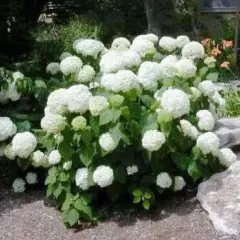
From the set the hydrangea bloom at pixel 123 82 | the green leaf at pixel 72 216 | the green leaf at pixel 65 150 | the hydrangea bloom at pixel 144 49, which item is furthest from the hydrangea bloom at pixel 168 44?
the green leaf at pixel 72 216

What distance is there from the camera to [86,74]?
13.5 feet

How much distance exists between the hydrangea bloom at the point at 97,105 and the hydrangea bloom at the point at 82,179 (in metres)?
0.43

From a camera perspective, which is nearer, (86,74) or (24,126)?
(86,74)

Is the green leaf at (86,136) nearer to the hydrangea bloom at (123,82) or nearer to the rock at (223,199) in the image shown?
the hydrangea bloom at (123,82)

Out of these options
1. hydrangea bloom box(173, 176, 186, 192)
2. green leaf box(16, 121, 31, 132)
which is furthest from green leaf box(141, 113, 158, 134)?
green leaf box(16, 121, 31, 132)

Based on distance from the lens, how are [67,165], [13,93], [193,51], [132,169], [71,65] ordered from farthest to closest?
[13,93] < [193,51] < [71,65] < [67,165] < [132,169]

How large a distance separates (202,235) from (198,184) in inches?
24.0

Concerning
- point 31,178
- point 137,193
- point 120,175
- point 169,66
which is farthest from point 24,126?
point 169,66

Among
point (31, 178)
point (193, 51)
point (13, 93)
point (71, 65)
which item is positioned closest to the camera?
point (71, 65)

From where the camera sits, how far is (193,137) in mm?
3893

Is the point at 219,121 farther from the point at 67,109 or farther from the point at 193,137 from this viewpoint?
the point at 67,109

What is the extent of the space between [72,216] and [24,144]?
25.5 inches

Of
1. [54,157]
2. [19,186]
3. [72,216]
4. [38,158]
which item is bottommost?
[19,186]

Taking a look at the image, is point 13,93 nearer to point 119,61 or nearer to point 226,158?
point 119,61
